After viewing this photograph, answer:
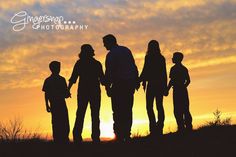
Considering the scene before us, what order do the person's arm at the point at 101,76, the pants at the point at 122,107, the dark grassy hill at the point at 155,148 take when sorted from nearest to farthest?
1. the dark grassy hill at the point at 155,148
2. the pants at the point at 122,107
3. the person's arm at the point at 101,76

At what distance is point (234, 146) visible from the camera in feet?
35.1

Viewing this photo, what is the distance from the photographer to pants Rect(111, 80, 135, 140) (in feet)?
41.4

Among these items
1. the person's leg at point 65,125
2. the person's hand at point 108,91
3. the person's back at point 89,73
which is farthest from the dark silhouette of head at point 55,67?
the person's hand at point 108,91

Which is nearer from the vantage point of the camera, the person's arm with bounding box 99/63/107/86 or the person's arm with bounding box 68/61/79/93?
the person's arm with bounding box 99/63/107/86

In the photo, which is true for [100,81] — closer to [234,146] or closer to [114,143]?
[114,143]

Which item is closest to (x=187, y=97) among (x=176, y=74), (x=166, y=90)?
(x=176, y=74)

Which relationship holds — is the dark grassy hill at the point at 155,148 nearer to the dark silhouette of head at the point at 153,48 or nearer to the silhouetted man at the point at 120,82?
the silhouetted man at the point at 120,82

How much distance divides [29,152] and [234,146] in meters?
4.53

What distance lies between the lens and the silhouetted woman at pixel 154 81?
13891 mm

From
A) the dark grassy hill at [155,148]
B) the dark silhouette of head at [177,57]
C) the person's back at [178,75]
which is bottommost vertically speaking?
the dark grassy hill at [155,148]

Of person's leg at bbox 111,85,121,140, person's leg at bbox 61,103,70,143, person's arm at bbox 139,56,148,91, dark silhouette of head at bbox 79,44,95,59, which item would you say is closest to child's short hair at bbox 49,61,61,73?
dark silhouette of head at bbox 79,44,95,59

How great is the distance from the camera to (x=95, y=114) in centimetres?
1347

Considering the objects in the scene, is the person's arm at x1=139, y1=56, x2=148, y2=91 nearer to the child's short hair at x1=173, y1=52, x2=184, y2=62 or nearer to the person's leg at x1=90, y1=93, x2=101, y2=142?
the person's leg at x1=90, y1=93, x2=101, y2=142

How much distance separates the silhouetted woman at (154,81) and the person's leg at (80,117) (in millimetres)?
1683
